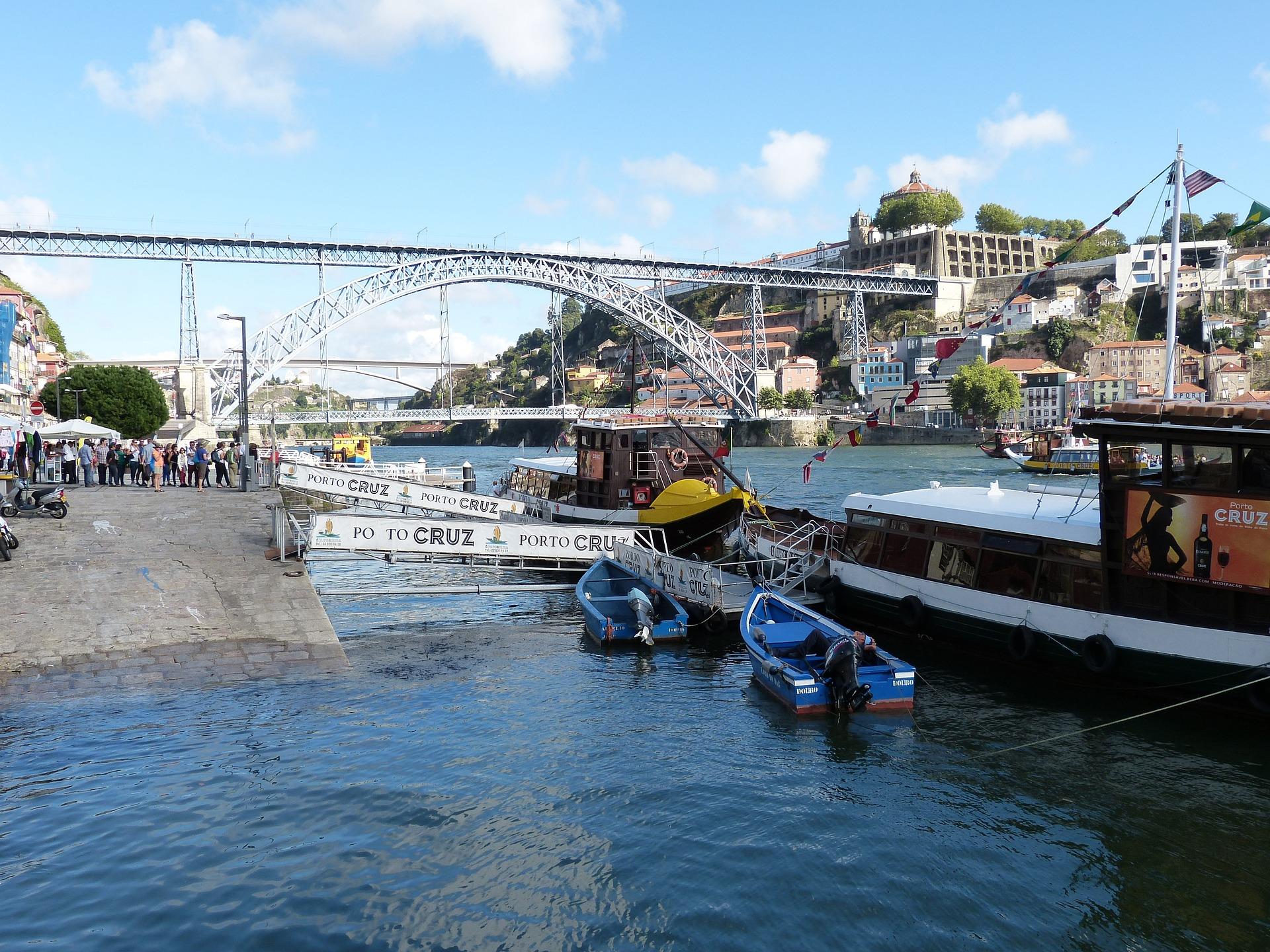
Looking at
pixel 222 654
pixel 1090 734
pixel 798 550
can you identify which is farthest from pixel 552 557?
pixel 1090 734

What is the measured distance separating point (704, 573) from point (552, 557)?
3.54 meters

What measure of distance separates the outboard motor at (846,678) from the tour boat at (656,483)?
29.4ft

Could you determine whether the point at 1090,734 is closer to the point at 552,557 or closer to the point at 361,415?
the point at 552,557

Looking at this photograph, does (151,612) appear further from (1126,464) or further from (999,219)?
(999,219)

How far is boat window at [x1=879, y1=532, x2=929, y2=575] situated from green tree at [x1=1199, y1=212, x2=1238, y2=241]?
12667 cm

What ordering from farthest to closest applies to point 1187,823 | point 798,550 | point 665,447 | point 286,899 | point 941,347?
point 665,447, point 798,550, point 941,347, point 1187,823, point 286,899

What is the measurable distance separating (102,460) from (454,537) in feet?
64.6

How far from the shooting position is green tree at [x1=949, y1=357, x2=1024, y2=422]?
99750 mm

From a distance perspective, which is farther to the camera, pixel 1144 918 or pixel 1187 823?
pixel 1187 823

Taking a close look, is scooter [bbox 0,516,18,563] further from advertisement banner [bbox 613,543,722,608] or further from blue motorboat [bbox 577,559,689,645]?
advertisement banner [bbox 613,543,722,608]

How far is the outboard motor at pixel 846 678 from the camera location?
12.9 metres

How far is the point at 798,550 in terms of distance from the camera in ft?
63.0

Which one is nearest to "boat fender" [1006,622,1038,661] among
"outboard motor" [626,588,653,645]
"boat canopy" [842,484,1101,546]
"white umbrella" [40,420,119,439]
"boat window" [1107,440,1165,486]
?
"boat canopy" [842,484,1101,546]

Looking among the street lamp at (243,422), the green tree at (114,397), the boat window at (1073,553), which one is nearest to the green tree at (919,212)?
the green tree at (114,397)
